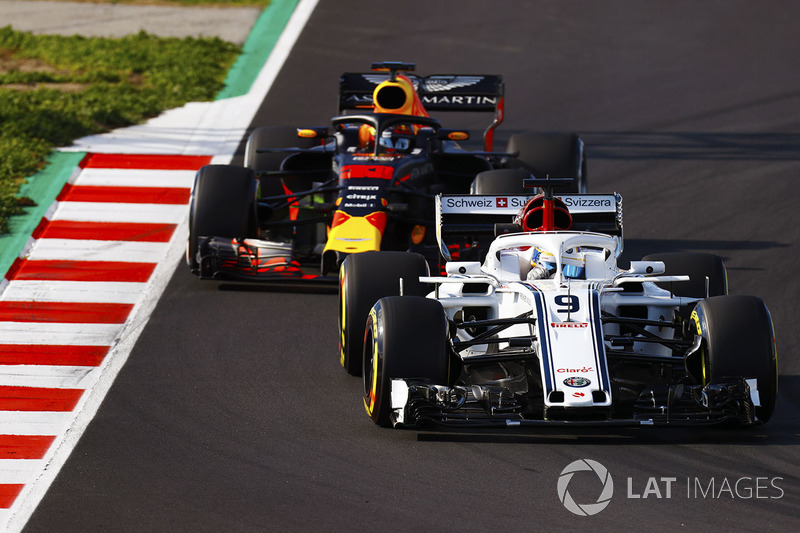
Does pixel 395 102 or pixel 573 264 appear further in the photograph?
pixel 395 102

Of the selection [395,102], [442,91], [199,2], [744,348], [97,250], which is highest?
[199,2]

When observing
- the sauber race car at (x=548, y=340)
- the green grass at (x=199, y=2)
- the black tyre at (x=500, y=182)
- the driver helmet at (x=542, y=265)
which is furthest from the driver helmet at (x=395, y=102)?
the green grass at (x=199, y=2)

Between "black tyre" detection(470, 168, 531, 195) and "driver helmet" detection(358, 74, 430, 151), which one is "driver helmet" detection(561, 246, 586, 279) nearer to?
"black tyre" detection(470, 168, 531, 195)

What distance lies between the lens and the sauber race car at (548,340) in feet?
32.3

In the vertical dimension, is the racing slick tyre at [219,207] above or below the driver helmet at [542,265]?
above

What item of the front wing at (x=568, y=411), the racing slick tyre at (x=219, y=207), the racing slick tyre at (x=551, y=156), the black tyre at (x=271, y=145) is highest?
the black tyre at (x=271, y=145)

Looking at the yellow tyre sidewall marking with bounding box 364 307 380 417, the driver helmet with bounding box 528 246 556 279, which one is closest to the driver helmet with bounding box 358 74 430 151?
the driver helmet with bounding box 528 246 556 279

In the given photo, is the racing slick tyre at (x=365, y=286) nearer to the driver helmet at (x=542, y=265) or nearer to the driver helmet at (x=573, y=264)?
the driver helmet at (x=542, y=265)

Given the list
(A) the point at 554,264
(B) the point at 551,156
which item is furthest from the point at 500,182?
(A) the point at 554,264

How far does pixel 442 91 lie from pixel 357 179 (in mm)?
2849

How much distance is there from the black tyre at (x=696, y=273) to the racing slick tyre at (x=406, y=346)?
2572mm

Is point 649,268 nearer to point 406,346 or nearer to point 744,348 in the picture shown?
point 744,348

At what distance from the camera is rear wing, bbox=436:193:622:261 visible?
12516 mm

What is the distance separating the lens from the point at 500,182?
1418 cm
